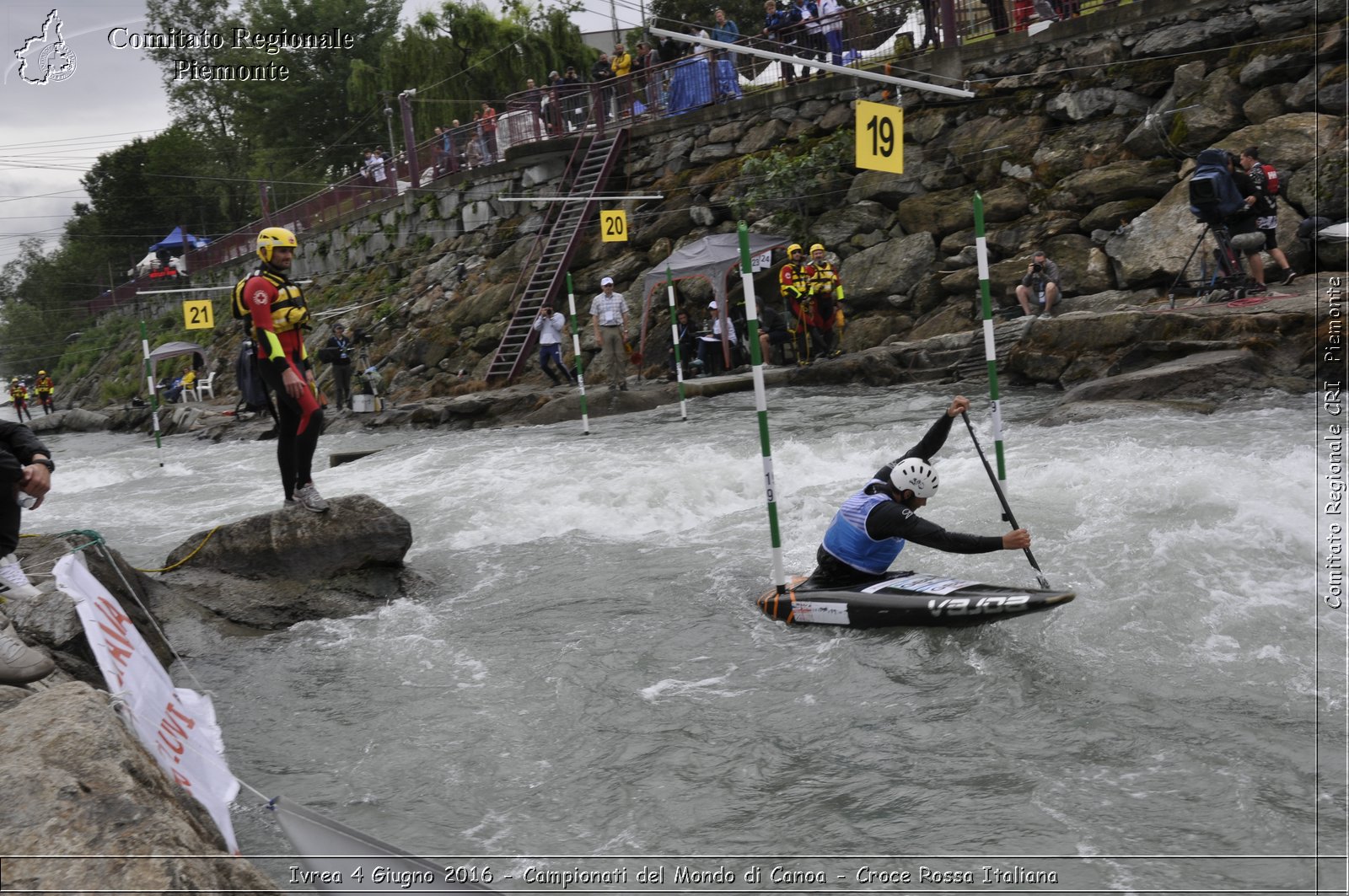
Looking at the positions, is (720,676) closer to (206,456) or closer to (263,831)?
(263,831)

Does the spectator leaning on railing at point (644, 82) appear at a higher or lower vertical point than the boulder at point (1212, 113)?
higher

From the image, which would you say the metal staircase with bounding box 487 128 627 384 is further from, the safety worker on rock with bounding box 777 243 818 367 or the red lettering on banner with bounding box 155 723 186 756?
the red lettering on banner with bounding box 155 723 186 756

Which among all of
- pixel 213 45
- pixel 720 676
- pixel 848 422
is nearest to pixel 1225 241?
pixel 848 422

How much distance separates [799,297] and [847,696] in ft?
39.0

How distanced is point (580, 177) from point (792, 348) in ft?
24.3

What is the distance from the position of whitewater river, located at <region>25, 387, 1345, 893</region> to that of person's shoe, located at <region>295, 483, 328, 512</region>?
0.88 meters

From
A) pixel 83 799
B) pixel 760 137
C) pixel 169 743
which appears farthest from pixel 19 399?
pixel 83 799

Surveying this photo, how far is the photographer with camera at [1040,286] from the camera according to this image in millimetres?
14680

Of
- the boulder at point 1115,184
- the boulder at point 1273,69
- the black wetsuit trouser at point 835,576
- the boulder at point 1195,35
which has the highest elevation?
the boulder at point 1195,35

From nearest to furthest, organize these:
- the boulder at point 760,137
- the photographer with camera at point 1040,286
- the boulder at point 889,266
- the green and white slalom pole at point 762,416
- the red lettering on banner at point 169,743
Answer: the red lettering on banner at point 169,743 < the green and white slalom pole at point 762,416 < the photographer with camera at point 1040,286 < the boulder at point 889,266 < the boulder at point 760,137

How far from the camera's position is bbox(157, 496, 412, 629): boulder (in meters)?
7.09

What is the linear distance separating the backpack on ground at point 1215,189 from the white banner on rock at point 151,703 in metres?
11.2

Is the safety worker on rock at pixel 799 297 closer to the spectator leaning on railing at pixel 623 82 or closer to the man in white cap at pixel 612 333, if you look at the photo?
the man in white cap at pixel 612 333

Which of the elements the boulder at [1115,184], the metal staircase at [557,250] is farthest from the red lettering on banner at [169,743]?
the metal staircase at [557,250]
